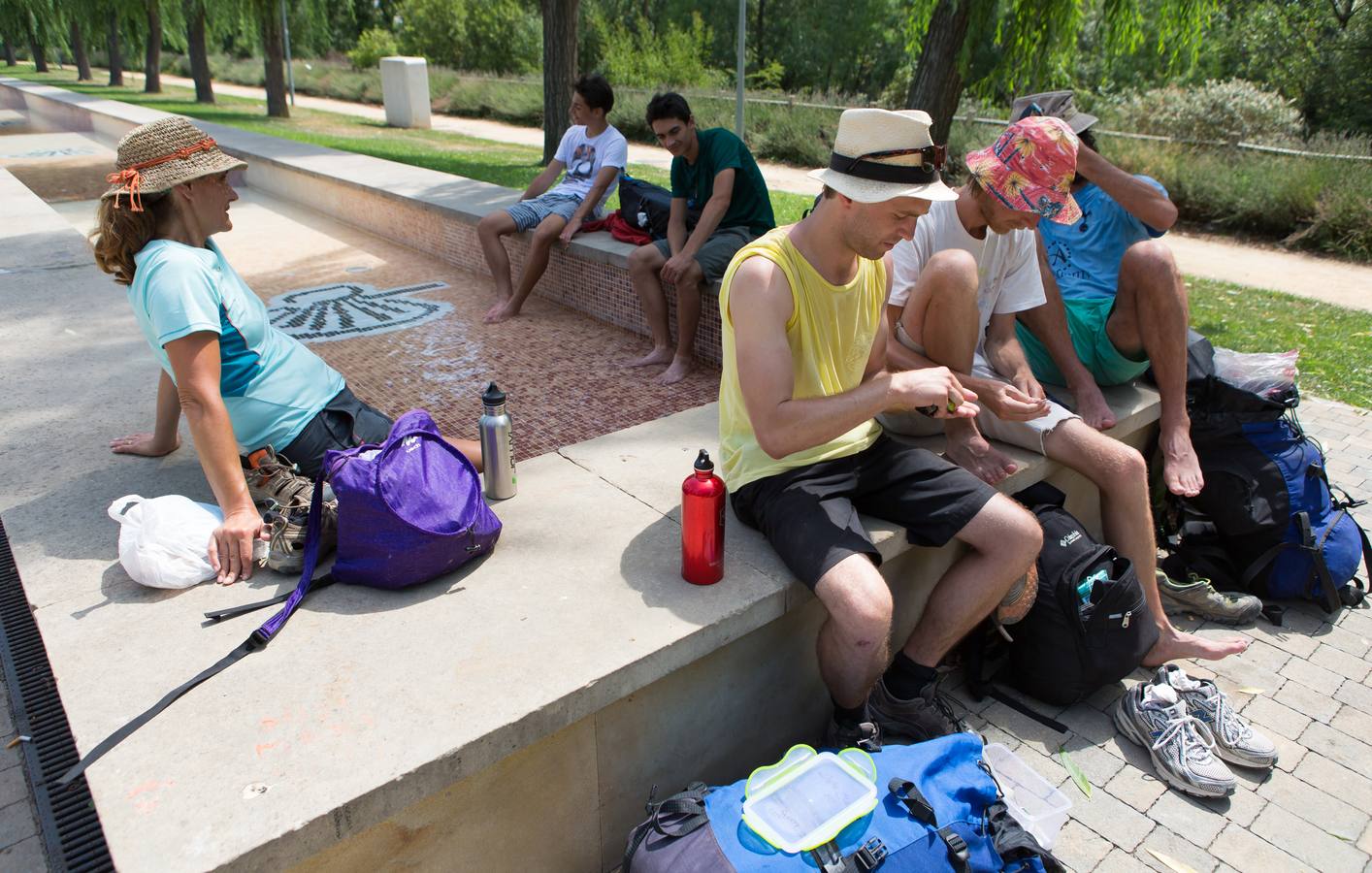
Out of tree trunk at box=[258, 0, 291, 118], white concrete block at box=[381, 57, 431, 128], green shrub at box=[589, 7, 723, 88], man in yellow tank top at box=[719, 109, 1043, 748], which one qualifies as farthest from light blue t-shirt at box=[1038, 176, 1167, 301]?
green shrub at box=[589, 7, 723, 88]

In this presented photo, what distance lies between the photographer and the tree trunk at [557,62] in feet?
33.0

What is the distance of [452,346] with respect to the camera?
221 inches

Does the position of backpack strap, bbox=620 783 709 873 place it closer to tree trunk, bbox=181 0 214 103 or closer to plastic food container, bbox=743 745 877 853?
plastic food container, bbox=743 745 877 853

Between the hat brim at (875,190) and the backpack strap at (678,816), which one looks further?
the hat brim at (875,190)

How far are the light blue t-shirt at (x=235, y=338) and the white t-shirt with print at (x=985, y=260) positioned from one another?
6.57 feet

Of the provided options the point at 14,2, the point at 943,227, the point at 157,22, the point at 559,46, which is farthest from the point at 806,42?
the point at 943,227

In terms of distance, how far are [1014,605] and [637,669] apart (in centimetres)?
131

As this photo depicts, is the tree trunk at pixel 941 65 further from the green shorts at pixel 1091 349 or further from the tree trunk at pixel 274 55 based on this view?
the tree trunk at pixel 274 55

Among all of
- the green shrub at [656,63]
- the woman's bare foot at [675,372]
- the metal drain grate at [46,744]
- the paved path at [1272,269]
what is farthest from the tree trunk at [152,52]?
the metal drain grate at [46,744]

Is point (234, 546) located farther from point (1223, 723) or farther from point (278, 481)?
point (1223, 723)

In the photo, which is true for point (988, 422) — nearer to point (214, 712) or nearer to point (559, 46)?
point (214, 712)

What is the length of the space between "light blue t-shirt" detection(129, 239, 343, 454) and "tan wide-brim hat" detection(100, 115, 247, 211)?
16 centimetres

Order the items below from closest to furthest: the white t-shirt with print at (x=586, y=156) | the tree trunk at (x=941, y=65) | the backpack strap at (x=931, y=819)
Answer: the backpack strap at (x=931, y=819) < the white t-shirt with print at (x=586, y=156) < the tree trunk at (x=941, y=65)

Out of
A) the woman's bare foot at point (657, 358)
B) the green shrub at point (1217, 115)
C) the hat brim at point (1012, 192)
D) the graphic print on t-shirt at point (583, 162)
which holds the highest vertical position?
the green shrub at point (1217, 115)
